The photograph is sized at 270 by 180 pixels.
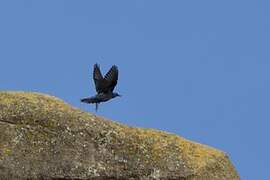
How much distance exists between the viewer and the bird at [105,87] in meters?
25.4

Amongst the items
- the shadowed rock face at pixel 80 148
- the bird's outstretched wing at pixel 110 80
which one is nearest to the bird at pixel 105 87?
the bird's outstretched wing at pixel 110 80

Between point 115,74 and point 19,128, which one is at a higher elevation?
point 115,74

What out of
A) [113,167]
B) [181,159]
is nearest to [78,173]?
[113,167]

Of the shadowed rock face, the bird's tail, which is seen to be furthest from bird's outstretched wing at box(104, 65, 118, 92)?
the shadowed rock face

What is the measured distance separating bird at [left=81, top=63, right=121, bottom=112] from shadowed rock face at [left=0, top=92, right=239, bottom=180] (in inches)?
45.0

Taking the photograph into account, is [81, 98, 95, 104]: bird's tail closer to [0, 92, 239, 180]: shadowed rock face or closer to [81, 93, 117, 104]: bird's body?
[81, 93, 117, 104]: bird's body

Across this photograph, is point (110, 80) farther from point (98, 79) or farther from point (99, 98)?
point (99, 98)

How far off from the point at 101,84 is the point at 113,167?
3.28m

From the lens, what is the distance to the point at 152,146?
24.3 metres

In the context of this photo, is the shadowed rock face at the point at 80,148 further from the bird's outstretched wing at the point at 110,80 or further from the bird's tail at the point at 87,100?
the bird's outstretched wing at the point at 110,80

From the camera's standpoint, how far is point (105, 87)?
84.3 ft

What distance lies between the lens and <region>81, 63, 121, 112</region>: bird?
83.5ft

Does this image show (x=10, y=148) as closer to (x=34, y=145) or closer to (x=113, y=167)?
(x=34, y=145)

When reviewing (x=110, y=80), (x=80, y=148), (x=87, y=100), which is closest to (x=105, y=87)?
(x=110, y=80)
